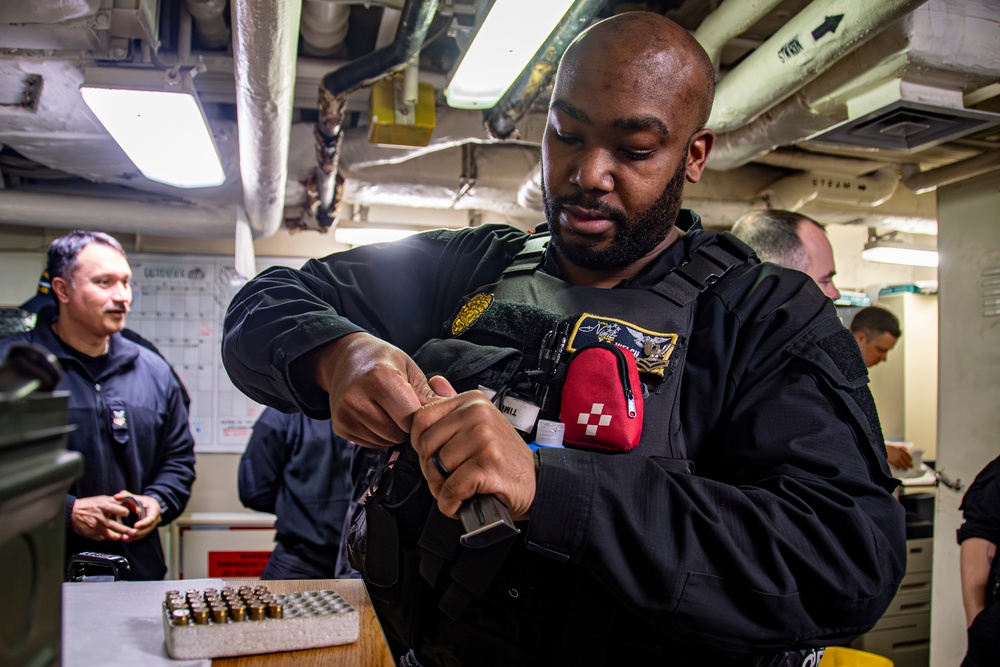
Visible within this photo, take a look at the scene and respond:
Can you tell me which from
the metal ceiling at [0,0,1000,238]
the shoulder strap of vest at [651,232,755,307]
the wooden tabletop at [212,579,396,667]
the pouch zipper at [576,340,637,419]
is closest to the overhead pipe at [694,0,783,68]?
the metal ceiling at [0,0,1000,238]

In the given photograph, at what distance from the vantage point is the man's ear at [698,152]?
134cm

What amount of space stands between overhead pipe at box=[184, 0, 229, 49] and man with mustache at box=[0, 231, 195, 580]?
39.9 inches

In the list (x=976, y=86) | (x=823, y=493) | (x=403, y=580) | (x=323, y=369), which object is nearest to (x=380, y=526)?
(x=403, y=580)

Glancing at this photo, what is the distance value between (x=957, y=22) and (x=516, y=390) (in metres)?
2.02

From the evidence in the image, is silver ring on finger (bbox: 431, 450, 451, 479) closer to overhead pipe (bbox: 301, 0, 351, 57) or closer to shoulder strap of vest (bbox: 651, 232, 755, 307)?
shoulder strap of vest (bbox: 651, 232, 755, 307)

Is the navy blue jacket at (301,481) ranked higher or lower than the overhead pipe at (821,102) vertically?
lower

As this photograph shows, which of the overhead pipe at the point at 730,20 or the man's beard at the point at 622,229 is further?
the overhead pipe at the point at 730,20

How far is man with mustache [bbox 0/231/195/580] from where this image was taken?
298 centimetres

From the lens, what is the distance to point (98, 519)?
2.83 meters

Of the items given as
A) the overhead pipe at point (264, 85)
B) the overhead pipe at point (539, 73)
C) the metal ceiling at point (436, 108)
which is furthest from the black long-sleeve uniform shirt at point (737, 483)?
the overhead pipe at point (539, 73)

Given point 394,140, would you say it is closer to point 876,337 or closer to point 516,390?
point 516,390

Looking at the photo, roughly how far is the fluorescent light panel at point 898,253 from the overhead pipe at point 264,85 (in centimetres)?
445

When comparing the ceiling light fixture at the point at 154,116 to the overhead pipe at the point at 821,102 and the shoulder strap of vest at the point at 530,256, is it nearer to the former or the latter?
the shoulder strap of vest at the point at 530,256

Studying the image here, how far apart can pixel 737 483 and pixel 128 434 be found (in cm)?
283
